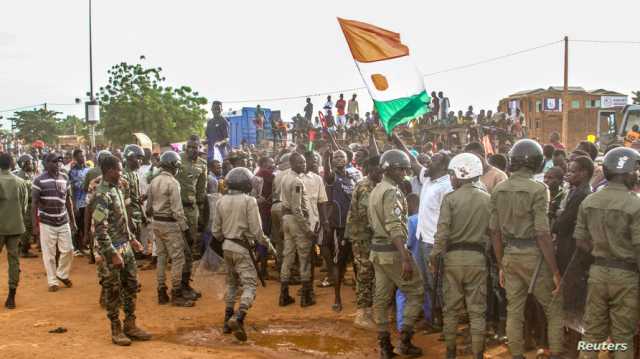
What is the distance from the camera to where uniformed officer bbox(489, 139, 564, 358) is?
5.64m

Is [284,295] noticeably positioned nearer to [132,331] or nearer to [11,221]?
[132,331]

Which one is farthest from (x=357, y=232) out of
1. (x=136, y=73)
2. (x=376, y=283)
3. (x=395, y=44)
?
(x=136, y=73)

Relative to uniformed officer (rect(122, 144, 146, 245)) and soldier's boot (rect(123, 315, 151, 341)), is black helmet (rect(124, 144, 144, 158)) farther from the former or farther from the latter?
soldier's boot (rect(123, 315, 151, 341))

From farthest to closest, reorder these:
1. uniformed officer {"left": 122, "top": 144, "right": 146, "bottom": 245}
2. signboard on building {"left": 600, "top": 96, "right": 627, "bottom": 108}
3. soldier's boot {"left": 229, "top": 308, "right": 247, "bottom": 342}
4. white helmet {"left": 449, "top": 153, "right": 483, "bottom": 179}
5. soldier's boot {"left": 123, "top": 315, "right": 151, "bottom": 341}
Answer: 1. signboard on building {"left": 600, "top": 96, "right": 627, "bottom": 108}
2. uniformed officer {"left": 122, "top": 144, "right": 146, "bottom": 245}
3. soldier's boot {"left": 123, "top": 315, "right": 151, "bottom": 341}
4. soldier's boot {"left": 229, "top": 308, "right": 247, "bottom": 342}
5. white helmet {"left": 449, "top": 153, "right": 483, "bottom": 179}

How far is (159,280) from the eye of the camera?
9422 millimetres

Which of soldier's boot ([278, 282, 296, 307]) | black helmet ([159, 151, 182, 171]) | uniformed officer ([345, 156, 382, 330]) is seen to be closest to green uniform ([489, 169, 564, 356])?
uniformed officer ([345, 156, 382, 330])

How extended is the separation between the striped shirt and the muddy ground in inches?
48.8

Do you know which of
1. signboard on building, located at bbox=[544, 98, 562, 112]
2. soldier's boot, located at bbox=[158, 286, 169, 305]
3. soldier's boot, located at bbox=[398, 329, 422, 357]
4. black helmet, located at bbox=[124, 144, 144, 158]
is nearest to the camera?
soldier's boot, located at bbox=[398, 329, 422, 357]

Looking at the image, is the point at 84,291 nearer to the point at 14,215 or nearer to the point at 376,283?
the point at 14,215

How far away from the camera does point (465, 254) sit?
19.9 feet

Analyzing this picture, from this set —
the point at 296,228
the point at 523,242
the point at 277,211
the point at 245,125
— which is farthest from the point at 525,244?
the point at 245,125

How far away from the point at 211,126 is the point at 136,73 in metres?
28.4

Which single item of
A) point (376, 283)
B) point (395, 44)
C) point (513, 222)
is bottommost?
point (376, 283)

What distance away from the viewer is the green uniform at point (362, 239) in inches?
309
